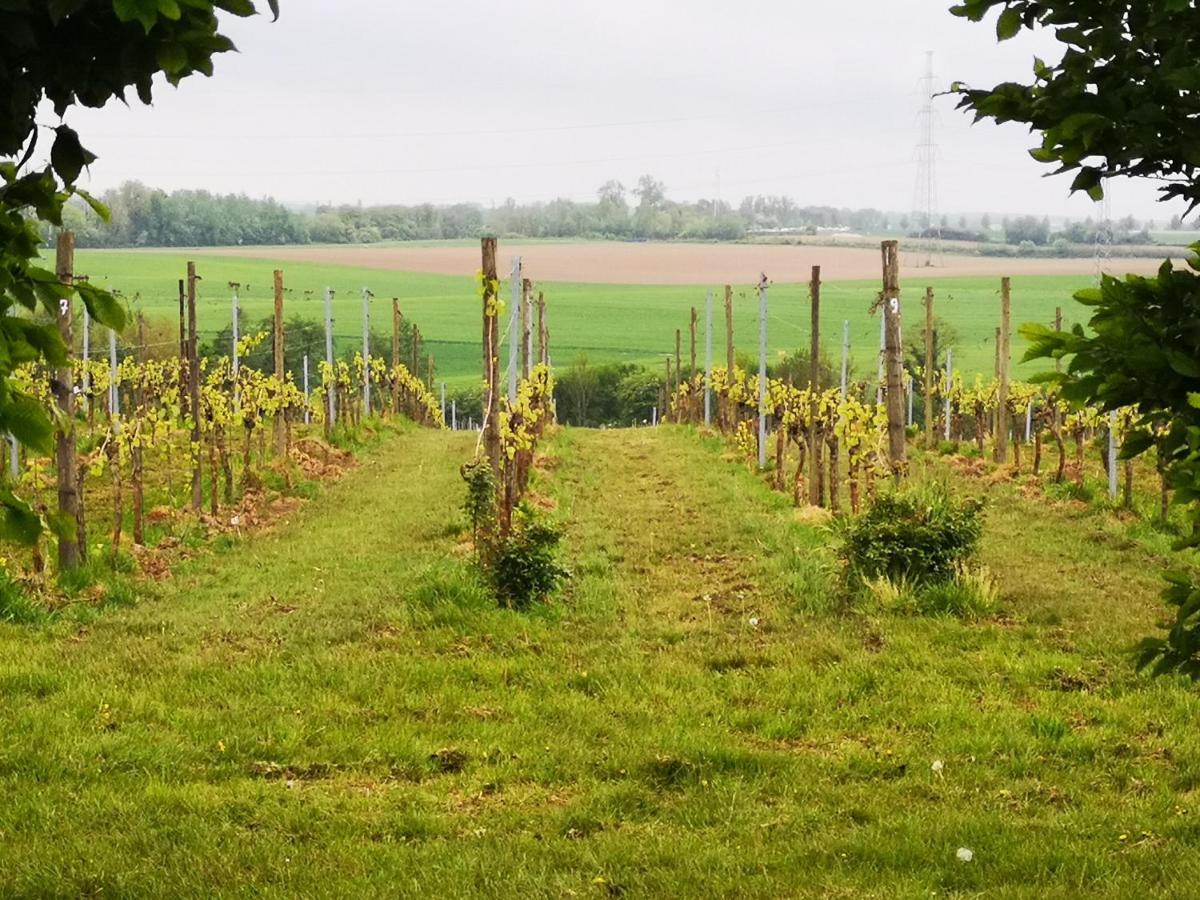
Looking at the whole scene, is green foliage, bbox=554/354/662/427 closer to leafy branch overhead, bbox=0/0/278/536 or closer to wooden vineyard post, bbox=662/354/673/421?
wooden vineyard post, bbox=662/354/673/421

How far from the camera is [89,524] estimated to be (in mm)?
15031

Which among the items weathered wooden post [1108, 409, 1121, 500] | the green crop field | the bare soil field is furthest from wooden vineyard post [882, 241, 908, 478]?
the bare soil field

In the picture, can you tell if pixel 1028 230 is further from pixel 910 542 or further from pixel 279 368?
pixel 910 542

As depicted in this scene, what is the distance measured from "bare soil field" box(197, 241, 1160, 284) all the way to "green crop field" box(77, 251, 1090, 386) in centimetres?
124

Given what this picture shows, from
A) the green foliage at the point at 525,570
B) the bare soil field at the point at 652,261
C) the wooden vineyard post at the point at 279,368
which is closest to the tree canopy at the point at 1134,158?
the green foliage at the point at 525,570

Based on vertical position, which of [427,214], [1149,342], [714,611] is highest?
[427,214]

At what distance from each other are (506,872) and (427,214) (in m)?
94.5

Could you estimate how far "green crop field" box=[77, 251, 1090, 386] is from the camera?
213 ft

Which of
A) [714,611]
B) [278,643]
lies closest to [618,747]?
[278,643]

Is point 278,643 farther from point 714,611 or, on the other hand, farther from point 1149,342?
point 1149,342

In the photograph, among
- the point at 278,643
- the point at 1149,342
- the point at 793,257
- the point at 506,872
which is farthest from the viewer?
the point at 793,257

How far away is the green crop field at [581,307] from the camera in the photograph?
213 feet

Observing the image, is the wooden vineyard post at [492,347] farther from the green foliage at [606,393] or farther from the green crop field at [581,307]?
the green foliage at [606,393]

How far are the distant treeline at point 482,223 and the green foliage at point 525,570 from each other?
193ft
